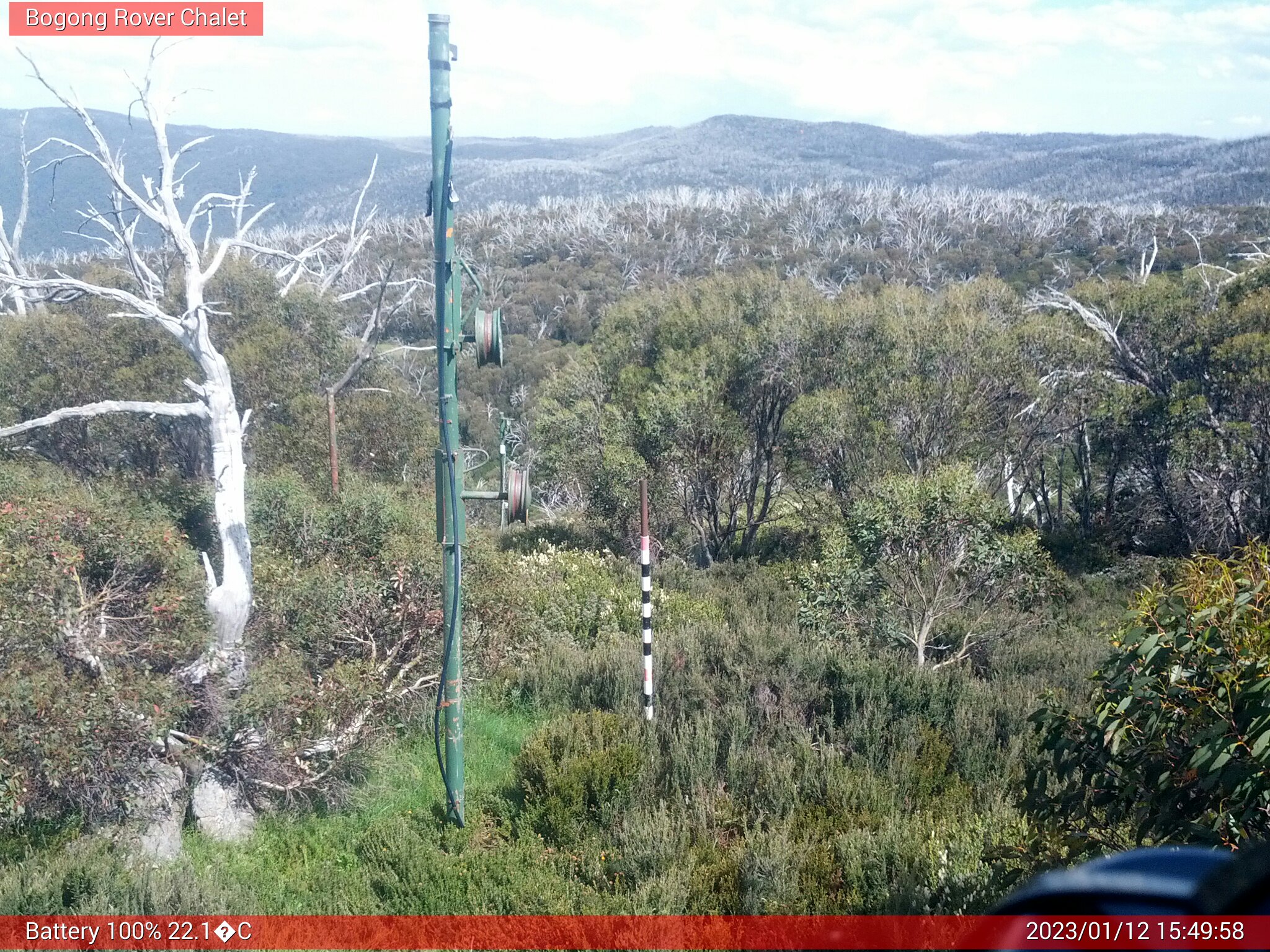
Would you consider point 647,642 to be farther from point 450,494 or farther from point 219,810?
point 219,810

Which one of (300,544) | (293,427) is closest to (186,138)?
(293,427)

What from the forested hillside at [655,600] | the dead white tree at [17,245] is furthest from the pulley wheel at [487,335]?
the dead white tree at [17,245]

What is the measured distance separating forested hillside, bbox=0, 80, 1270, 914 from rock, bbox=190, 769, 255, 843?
3 centimetres

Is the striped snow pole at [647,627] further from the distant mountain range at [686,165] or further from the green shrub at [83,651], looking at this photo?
the distant mountain range at [686,165]

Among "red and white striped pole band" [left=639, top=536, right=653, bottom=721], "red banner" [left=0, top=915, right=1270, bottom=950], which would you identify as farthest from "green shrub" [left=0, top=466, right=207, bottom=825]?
"red and white striped pole band" [left=639, top=536, right=653, bottom=721]

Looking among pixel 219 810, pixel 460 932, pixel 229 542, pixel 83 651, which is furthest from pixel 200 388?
pixel 460 932

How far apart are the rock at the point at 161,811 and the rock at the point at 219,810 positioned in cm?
12

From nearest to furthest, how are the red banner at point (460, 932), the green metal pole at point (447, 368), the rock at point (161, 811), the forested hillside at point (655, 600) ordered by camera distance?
the red banner at point (460, 932) < the forested hillside at point (655, 600) < the green metal pole at point (447, 368) < the rock at point (161, 811)

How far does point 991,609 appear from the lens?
1149cm

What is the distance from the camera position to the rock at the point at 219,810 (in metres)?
6.66

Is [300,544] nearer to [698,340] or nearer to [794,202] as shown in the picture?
[698,340]

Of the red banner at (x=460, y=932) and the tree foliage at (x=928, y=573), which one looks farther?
the tree foliage at (x=928, y=573)

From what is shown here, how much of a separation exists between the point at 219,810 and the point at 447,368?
349 centimetres

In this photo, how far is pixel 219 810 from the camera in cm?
673
